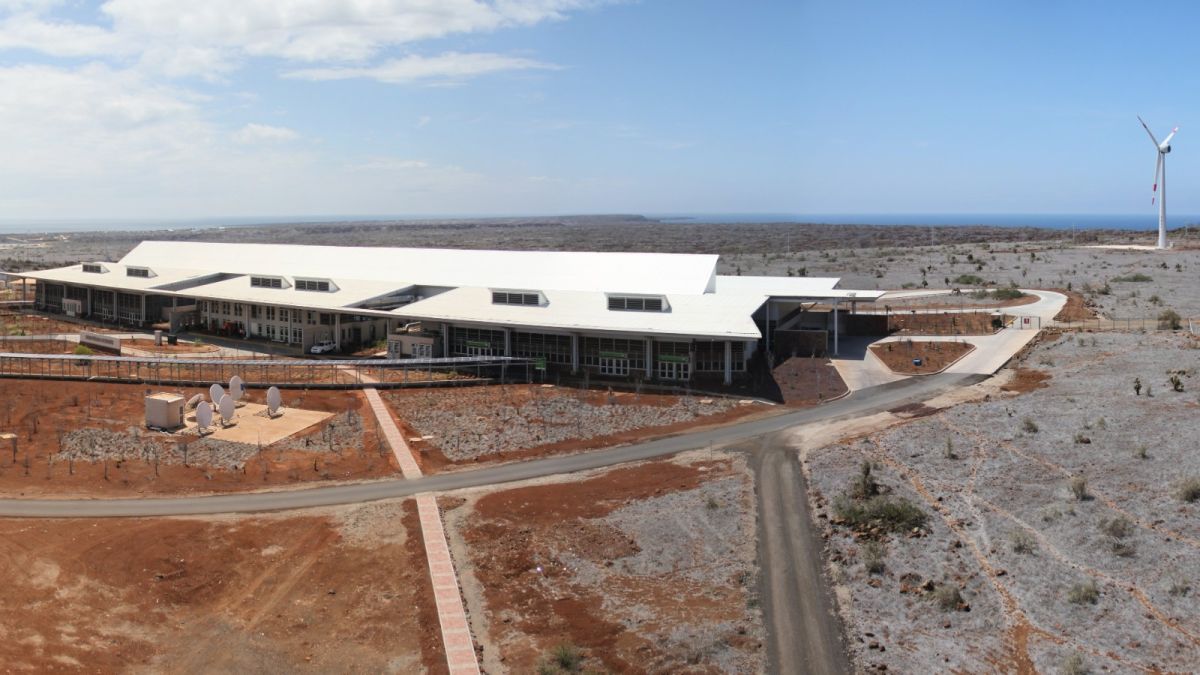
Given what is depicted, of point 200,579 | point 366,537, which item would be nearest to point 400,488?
point 366,537

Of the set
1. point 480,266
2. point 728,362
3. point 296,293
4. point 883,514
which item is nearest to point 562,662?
point 883,514

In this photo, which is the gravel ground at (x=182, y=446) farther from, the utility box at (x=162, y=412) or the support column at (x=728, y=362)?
the support column at (x=728, y=362)

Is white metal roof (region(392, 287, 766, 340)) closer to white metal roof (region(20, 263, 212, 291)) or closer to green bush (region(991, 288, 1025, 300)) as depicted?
green bush (region(991, 288, 1025, 300))

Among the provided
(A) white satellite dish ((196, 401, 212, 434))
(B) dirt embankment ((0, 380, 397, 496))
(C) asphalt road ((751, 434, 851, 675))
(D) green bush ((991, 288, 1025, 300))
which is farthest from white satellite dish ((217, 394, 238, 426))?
(D) green bush ((991, 288, 1025, 300))

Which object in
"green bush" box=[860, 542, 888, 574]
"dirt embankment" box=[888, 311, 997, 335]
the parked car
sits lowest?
"green bush" box=[860, 542, 888, 574]

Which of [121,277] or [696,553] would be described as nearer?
[696,553]

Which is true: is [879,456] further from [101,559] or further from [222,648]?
[101,559]

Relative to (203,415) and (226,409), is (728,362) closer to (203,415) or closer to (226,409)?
(226,409)
